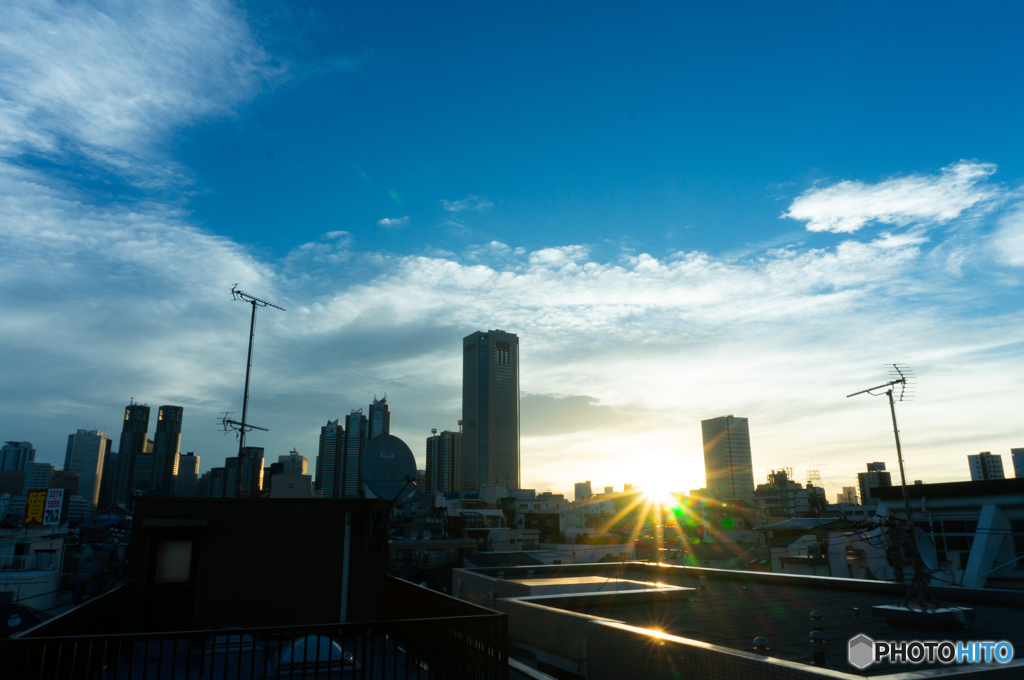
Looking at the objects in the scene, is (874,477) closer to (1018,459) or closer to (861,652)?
(1018,459)

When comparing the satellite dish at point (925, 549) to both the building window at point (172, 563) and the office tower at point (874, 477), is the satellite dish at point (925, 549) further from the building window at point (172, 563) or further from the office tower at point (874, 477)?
the office tower at point (874, 477)

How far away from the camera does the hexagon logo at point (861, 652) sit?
9.65 meters

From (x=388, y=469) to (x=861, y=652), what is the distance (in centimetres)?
1394

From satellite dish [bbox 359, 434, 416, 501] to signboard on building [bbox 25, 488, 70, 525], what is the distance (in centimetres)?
7438

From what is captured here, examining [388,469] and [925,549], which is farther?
[388,469]

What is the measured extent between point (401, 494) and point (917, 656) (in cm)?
1402

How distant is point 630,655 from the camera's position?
10883 millimetres

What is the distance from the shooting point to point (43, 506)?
74.7 meters

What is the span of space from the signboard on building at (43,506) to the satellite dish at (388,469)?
74.4m


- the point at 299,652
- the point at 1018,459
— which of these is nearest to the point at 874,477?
the point at 1018,459

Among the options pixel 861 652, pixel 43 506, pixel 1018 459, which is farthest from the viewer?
pixel 1018 459

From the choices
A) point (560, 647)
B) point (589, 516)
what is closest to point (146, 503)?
point (560, 647)

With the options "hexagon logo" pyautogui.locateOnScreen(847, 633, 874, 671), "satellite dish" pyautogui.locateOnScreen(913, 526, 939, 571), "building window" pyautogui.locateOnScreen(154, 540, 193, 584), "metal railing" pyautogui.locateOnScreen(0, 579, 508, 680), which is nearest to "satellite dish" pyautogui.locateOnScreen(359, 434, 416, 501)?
"building window" pyautogui.locateOnScreen(154, 540, 193, 584)

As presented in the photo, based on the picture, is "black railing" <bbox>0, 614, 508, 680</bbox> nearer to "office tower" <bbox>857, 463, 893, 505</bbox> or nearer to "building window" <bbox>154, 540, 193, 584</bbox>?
"building window" <bbox>154, 540, 193, 584</bbox>
